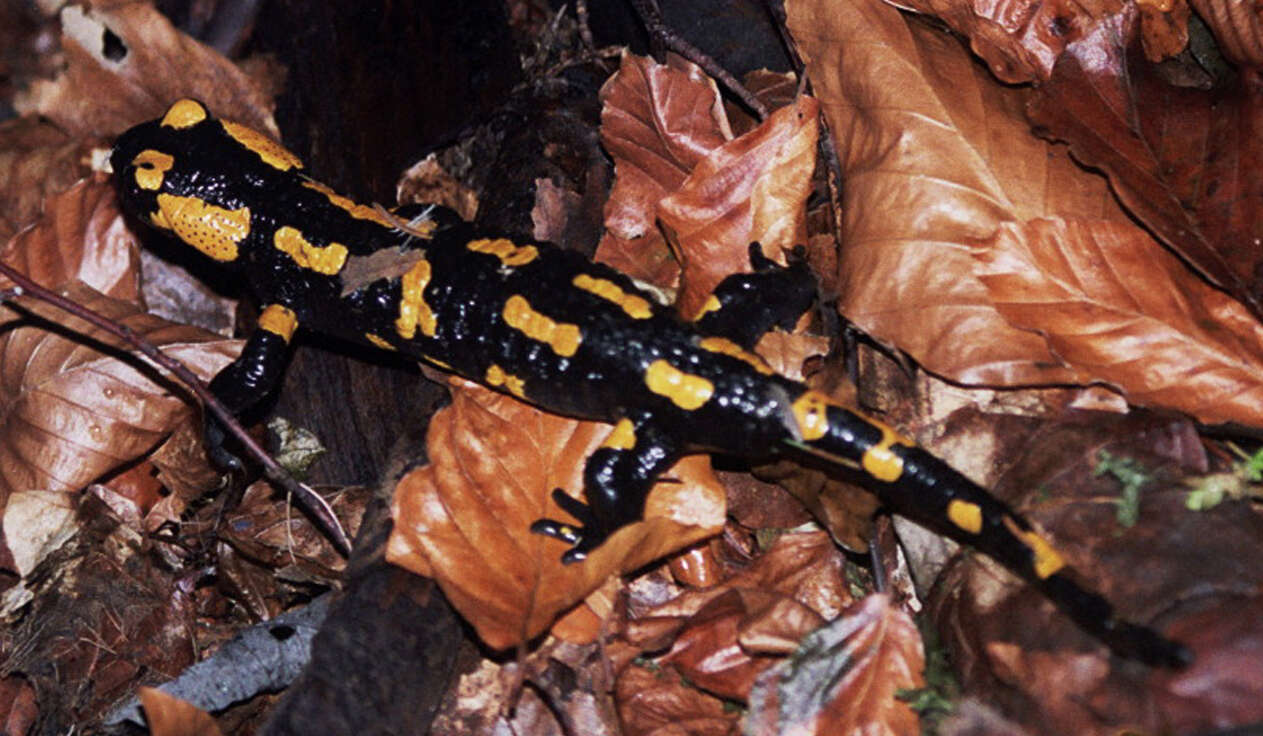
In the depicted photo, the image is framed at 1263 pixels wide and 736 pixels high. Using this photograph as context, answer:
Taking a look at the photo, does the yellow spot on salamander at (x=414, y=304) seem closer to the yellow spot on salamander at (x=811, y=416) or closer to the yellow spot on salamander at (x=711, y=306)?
the yellow spot on salamander at (x=711, y=306)

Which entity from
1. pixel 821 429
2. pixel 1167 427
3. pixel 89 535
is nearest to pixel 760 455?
pixel 821 429

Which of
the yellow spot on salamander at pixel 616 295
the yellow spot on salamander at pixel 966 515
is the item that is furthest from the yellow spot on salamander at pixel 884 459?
the yellow spot on salamander at pixel 616 295

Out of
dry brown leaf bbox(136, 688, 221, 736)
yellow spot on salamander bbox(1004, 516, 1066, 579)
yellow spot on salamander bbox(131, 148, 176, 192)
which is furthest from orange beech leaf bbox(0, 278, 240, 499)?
yellow spot on salamander bbox(1004, 516, 1066, 579)

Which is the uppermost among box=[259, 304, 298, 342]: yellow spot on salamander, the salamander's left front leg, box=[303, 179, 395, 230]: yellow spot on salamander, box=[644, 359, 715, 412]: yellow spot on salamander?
box=[303, 179, 395, 230]: yellow spot on salamander

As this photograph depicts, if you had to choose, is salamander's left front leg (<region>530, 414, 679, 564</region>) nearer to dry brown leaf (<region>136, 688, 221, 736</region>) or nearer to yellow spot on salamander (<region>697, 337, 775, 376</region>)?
yellow spot on salamander (<region>697, 337, 775, 376</region>)

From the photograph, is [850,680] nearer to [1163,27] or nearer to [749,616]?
[749,616]

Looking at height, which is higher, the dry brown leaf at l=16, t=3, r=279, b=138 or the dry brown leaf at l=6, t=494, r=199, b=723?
the dry brown leaf at l=16, t=3, r=279, b=138

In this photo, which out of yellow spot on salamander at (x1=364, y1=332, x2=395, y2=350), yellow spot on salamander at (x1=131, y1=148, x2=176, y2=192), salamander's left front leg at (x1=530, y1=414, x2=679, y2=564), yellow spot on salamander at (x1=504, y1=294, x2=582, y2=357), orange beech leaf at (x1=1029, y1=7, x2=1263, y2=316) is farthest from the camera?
yellow spot on salamander at (x1=131, y1=148, x2=176, y2=192)

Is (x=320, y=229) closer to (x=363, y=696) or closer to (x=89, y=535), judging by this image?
(x=89, y=535)
